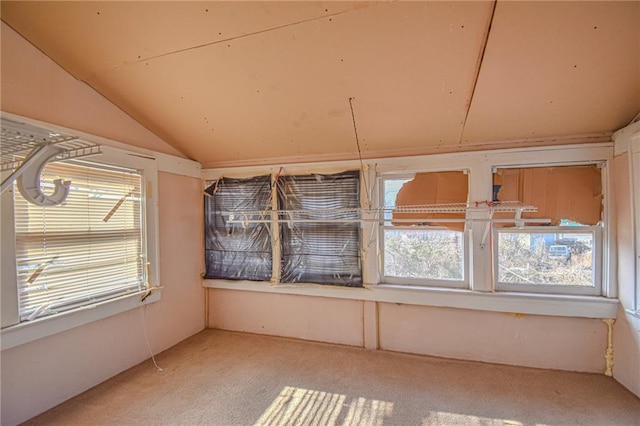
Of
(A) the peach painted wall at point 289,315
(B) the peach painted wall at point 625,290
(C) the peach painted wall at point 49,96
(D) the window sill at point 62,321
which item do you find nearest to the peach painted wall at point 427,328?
(A) the peach painted wall at point 289,315

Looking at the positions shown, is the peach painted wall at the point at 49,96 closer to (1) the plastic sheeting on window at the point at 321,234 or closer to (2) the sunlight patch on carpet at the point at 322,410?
(1) the plastic sheeting on window at the point at 321,234

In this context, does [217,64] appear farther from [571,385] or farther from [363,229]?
[571,385]

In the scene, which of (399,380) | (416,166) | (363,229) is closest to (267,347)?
(399,380)

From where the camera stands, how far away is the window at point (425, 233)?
2502mm

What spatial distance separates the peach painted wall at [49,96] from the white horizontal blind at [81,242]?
1.00ft

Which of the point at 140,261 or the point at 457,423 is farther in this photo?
the point at 140,261

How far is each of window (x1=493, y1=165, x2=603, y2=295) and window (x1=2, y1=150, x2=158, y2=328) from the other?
3018mm

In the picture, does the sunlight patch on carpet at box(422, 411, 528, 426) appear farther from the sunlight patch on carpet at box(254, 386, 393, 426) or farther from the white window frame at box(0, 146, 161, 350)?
the white window frame at box(0, 146, 161, 350)

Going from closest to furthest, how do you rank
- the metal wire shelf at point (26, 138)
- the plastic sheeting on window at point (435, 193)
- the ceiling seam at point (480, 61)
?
the metal wire shelf at point (26, 138) < the ceiling seam at point (480, 61) < the plastic sheeting on window at point (435, 193)

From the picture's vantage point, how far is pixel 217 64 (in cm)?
182

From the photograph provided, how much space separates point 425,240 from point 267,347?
1.77 meters

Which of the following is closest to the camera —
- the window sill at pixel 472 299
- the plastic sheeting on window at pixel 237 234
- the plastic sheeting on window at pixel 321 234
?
the window sill at pixel 472 299

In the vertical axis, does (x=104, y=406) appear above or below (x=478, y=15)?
below

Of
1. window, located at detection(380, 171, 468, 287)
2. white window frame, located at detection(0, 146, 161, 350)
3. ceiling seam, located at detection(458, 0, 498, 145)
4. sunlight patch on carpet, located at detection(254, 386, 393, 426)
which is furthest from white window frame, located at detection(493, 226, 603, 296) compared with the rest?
white window frame, located at detection(0, 146, 161, 350)
